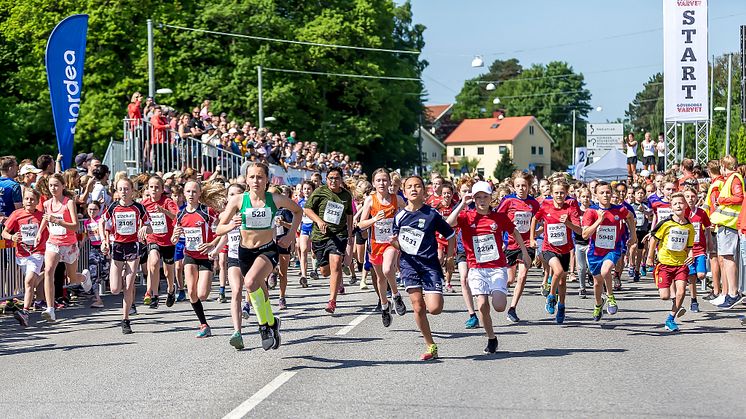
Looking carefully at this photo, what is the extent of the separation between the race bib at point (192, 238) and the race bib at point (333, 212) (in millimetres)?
2916

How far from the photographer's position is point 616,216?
13266 millimetres

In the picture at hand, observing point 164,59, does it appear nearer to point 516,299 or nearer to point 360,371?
point 516,299

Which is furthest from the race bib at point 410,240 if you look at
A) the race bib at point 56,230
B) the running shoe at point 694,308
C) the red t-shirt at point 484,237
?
the running shoe at point 694,308

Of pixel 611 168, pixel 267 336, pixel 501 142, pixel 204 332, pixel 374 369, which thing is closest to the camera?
pixel 374 369

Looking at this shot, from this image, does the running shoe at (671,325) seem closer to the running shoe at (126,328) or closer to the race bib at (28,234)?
the running shoe at (126,328)

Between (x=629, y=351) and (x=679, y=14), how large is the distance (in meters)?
21.4

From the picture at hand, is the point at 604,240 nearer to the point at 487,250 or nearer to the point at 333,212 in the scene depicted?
the point at 487,250

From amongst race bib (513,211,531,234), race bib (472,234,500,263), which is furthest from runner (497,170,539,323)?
race bib (472,234,500,263)

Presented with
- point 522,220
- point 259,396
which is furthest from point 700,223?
point 259,396

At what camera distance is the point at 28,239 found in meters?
13.8

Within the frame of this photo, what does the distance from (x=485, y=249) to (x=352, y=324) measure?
110 inches

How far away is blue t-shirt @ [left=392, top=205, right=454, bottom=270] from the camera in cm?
1028

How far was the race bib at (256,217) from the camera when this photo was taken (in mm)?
10242

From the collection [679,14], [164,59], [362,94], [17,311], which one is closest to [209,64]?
[164,59]
